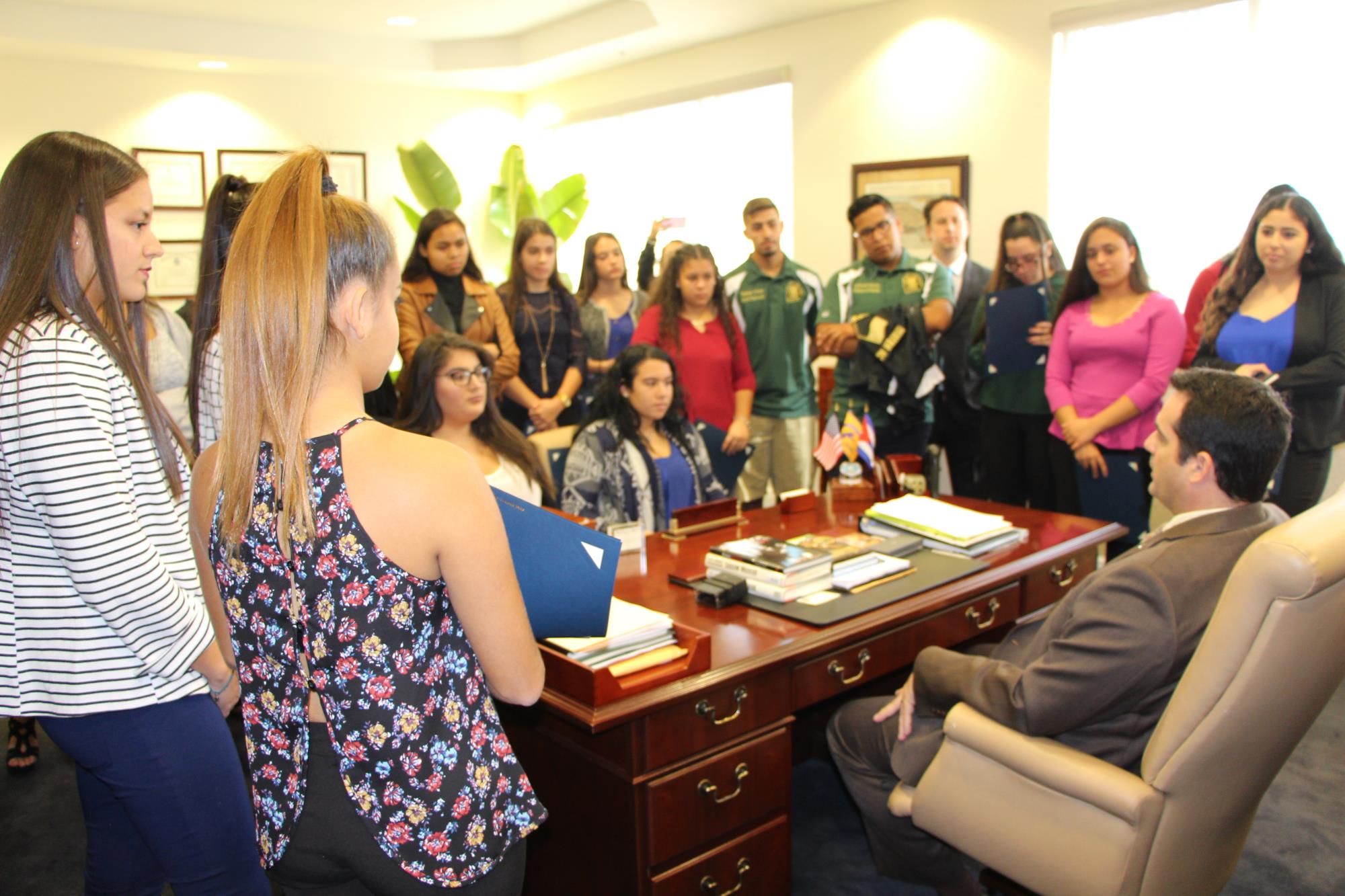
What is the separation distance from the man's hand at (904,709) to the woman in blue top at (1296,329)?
1896mm

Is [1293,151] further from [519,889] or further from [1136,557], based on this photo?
[519,889]

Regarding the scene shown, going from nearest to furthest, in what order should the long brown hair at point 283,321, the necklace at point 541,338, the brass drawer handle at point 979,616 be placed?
1. the long brown hair at point 283,321
2. the brass drawer handle at point 979,616
3. the necklace at point 541,338

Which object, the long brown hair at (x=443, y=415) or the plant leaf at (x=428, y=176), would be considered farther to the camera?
the plant leaf at (x=428, y=176)

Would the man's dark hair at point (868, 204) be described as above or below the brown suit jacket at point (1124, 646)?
above

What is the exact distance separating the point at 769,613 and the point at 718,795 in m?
0.44

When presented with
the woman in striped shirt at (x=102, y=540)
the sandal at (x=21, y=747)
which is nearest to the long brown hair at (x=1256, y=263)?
the woman in striped shirt at (x=102, y=540)

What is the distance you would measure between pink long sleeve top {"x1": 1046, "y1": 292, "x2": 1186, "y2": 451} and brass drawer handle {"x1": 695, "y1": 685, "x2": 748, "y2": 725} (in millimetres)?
2274

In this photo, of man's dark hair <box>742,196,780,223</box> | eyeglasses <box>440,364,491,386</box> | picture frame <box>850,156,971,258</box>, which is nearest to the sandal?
eyeglasses <box>440,364,491,386</box>

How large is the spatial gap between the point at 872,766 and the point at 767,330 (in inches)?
98.4

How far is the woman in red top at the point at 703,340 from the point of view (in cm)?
413

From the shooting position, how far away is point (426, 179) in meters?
7.73

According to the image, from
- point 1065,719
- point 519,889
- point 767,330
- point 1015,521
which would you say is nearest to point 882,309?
point 767,330

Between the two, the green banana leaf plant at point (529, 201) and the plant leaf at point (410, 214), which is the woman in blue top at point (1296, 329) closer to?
the green banana leaf plant at point (529, 201)

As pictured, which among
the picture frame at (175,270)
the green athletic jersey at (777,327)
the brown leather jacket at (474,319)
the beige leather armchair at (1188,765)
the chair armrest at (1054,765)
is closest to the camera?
the beige leather armchair at (1188,765)
